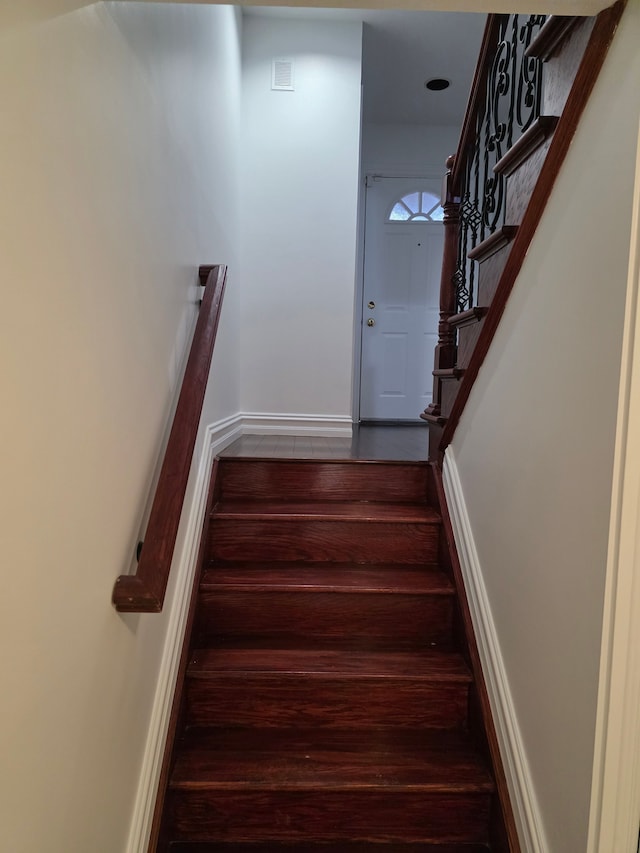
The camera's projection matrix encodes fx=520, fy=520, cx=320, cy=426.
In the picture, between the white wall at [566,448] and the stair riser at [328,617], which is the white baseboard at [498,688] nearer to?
the white wall at [566,448]

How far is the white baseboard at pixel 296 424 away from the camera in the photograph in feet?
11.4

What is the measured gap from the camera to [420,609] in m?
1.80

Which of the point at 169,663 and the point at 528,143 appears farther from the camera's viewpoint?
the point at 169,663

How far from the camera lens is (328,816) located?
1.40 metres

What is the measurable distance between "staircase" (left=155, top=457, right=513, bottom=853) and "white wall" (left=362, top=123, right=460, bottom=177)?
145 inches

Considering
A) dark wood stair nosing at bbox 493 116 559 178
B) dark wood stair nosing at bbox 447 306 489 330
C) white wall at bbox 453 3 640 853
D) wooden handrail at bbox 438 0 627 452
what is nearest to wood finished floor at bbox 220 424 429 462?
dark wood stair nosing at bbox 447 306 489 330

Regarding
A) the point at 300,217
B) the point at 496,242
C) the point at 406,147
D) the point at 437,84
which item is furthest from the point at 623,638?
the point at 406,147

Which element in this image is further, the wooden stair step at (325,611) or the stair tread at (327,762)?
the wooden stair step at (325,611)

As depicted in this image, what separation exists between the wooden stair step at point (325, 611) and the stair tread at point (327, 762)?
0.30m

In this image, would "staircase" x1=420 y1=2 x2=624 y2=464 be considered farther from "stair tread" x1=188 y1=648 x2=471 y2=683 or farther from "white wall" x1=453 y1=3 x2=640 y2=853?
"stair tread" x1=188 y1=648 x2=471 y2=683

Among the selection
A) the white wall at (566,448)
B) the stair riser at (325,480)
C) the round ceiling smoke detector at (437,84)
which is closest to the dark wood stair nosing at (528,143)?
the white wall at (566,448)

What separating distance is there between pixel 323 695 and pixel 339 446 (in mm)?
1615

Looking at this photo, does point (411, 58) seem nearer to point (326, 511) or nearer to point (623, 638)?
point (326, 511)

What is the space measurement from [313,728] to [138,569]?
0.88 meters
